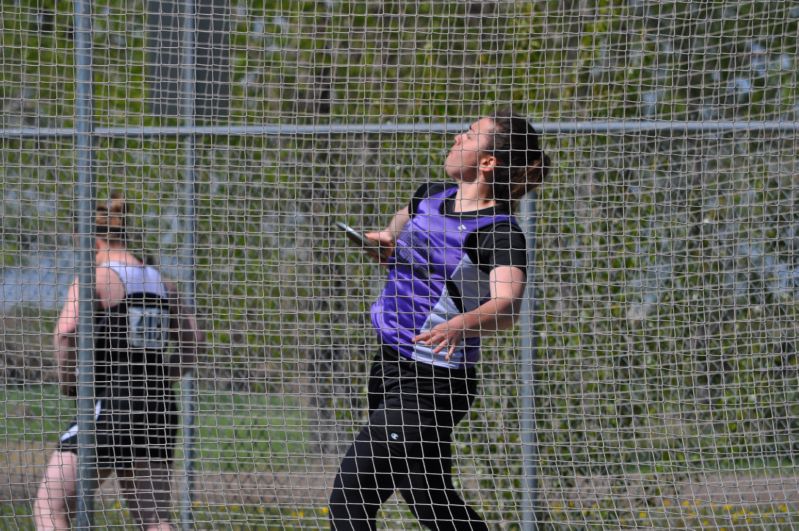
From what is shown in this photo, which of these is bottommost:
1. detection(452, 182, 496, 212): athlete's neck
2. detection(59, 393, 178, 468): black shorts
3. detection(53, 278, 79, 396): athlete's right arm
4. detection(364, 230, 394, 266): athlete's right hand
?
detection(59, 393, 178, 468): black shorts

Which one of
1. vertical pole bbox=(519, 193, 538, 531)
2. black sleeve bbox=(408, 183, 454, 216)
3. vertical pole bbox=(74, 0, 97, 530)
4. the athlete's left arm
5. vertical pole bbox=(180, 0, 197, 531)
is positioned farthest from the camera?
vertical pole bbox=(180, 0, 197, 531)

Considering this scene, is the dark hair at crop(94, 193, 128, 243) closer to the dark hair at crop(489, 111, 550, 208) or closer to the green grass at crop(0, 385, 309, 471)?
the green grass at crop(0, 385, 309, 471)

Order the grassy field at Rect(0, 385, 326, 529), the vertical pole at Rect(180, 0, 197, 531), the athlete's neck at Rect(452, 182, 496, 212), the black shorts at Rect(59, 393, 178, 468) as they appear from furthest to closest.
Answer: the grassy field at Rect(0, 385, 326, 529), the vertical pole at Rect(180, 0, 197, 531), the black shorts at Rect(59, 393, 178, 468), the athlete's neck at Rect(452, 182, 496, 212)

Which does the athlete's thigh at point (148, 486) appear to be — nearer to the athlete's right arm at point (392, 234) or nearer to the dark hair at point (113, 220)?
the dark hair at point (113, 220)

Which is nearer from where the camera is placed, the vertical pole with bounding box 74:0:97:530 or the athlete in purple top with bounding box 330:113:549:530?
the athlete in purple top with bounding box 330:113:549:530

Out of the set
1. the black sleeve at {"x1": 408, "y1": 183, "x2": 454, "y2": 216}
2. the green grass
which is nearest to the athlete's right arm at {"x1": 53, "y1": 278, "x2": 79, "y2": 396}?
the green grass

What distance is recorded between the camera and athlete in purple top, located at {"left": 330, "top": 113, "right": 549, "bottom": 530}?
267 cm

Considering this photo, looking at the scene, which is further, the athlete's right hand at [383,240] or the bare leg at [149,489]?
the bare leg at [149,489]

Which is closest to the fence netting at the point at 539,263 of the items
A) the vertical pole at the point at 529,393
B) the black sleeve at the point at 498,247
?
the vertical pole at the point at 529,393

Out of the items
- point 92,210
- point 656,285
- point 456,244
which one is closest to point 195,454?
point 92,210

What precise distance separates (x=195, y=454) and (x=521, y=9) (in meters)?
2.52

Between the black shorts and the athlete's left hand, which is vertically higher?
the athlete's left hand

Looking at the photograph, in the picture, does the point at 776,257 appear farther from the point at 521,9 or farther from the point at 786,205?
the point at 521,9

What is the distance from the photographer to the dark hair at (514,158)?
288 centimetres
